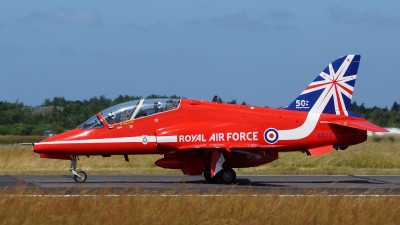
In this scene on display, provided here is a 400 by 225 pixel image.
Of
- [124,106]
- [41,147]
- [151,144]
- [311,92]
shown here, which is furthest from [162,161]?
[311,92]

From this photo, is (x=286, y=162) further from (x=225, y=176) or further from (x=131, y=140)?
(x=131, y=140)

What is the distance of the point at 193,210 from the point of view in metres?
9.33

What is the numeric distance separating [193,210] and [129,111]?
A: 8.46 m

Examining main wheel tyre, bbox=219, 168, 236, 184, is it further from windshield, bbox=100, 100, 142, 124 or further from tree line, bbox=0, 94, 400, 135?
tree line, bbox=0, 94, 400, 135

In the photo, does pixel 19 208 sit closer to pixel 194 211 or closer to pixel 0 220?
pixel 0 220

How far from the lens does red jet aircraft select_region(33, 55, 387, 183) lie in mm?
17250

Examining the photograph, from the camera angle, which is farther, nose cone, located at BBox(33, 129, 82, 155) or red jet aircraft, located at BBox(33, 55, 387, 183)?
red jet aircraft, located at BBox(33, 55, 387, 183)

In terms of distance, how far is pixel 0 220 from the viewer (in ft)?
28.7

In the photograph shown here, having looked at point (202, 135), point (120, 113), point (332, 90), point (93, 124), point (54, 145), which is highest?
point (332, 90)

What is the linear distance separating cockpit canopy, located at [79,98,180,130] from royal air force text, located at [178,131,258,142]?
954 mm

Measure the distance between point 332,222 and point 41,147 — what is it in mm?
9721

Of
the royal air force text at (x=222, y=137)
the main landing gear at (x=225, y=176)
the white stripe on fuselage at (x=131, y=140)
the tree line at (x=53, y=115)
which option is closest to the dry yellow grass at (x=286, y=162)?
the royal air force text at (x=222, y=137)

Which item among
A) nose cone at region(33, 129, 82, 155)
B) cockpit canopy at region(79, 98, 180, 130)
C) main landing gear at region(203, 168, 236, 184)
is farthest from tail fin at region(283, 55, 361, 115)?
nose cone at region(33, 129, 82, 155)

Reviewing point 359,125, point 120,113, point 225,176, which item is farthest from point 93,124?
point 359,125
